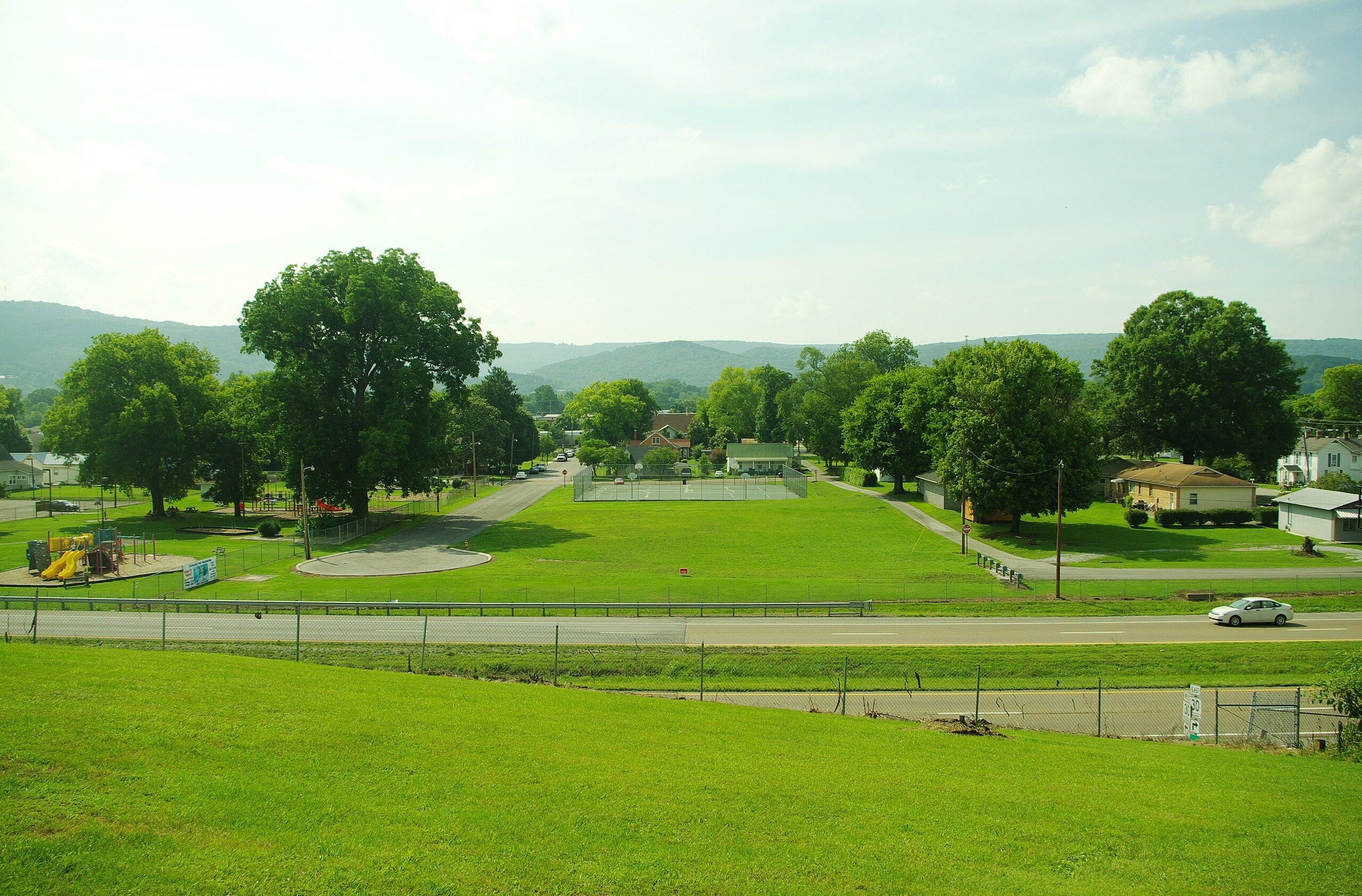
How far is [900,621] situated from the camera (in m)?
31.2

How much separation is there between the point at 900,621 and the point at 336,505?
47490 millimetres

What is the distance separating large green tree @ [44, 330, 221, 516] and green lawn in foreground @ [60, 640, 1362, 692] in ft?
137

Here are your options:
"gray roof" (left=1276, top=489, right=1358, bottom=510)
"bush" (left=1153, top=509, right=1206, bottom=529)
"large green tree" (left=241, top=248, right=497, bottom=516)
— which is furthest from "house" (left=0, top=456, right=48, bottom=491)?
"gray roof" (left=1276, top=489, right=1358, bottom=510)

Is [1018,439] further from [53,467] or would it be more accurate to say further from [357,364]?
[53,467]

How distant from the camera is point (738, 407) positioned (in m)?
143

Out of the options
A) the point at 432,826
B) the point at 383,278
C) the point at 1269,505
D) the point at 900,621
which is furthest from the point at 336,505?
the point at 1269,505

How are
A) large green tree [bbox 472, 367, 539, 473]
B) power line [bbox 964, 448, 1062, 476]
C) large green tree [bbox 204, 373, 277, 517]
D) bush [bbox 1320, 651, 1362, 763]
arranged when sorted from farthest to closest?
1. large green tree [bbox 472, 367, 539, 473]
2. large green tree [bbox 204, 373, 277, 517]
3. power line [bbox 964, 448, 1062, 476]
4. bush [bbox 1320, 651, 1362, 763]

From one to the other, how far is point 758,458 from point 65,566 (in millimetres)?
83873

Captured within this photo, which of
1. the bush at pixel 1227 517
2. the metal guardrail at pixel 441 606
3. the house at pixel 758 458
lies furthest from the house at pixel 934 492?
the house at pixel 758 458

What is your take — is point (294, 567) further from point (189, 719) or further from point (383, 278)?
point (189, 719)

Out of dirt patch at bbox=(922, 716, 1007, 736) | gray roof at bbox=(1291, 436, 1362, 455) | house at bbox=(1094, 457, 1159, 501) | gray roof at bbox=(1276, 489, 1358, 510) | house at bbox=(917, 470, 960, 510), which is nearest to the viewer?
dirt patch at bbox=(922, 716, 1007, 736)

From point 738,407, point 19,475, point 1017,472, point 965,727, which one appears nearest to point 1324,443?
point 1017,472

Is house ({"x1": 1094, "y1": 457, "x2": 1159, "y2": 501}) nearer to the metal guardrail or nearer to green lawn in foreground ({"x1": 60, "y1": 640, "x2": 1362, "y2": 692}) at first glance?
green lawn in foreground ({"x1": 60, "y1": 640, "x2": 1362, "y2": 692})

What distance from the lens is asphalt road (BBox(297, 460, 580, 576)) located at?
134 ft
